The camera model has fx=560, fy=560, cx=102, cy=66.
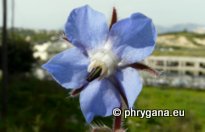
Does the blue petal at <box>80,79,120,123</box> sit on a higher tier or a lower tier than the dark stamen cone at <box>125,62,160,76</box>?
lower

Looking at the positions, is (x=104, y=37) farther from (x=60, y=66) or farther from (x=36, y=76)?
(x=36, y=76)

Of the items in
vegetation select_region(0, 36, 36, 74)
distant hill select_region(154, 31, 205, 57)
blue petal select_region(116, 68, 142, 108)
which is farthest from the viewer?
vegetation select_region(0, 36, 36, 74)

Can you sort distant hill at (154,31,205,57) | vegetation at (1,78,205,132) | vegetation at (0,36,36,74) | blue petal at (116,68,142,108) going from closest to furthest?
1. blue petal at (116,68,142,108)
2. distant hill at (154,31,205,57)
3. vegetation at (1,78,205,132)
4. vegetation at (0,36,36,74)

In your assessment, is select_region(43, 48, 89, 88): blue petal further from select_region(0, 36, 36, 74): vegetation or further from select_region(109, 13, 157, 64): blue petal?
select_region(0, 36, 36, 74): vegetation

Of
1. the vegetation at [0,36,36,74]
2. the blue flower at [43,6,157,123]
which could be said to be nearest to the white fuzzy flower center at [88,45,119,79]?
the blue flower at [43,6,157,123]

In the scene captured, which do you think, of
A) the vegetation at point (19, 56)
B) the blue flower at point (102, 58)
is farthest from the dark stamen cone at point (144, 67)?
the vegetation at point (19, 56)

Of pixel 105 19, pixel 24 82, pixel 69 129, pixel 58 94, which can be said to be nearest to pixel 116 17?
pixel 105 19

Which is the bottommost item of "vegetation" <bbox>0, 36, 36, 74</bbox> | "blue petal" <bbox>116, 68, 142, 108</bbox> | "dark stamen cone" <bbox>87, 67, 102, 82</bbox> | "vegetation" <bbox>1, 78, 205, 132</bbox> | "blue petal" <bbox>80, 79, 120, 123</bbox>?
"vegetation" <bbox>0, 36, 36, 74</bbox>

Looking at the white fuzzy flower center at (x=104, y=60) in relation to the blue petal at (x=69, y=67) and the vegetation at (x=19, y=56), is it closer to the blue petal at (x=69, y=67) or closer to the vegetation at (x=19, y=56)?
the blue petal at (x=69, y=67)
